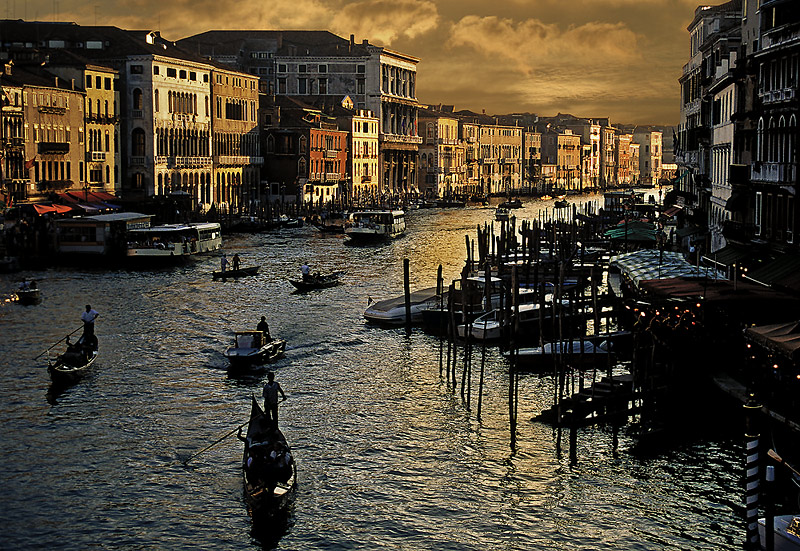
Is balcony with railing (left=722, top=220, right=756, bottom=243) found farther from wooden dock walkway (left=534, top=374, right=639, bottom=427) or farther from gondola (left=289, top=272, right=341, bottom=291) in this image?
gondola (left=289, top=272, right=341, bottom=291)

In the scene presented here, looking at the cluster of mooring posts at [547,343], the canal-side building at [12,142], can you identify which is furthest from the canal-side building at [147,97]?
the cluster of mooring posts at [547,343]

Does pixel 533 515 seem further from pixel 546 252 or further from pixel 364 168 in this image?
pixel 364 168

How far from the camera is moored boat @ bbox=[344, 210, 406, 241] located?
6044 centimetres

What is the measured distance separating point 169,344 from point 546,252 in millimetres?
26892

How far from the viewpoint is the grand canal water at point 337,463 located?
16516 mm

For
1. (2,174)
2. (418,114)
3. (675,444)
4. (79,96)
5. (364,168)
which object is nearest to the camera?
(675,444)

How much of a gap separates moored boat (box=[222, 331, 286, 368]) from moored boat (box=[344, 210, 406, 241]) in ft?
109

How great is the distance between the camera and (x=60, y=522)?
16906 mm

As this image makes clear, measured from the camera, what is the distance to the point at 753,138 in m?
30.3

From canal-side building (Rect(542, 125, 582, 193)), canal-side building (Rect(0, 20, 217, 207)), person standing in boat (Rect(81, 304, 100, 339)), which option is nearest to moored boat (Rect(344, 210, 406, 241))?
canal-side building (Rect(0, 20, 217, 207))

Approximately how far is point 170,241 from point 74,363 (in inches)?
936

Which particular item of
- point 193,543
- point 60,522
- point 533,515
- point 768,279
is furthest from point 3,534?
point 768,279

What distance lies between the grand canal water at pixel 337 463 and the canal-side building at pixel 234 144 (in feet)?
152

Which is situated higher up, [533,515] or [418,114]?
[418,114]
